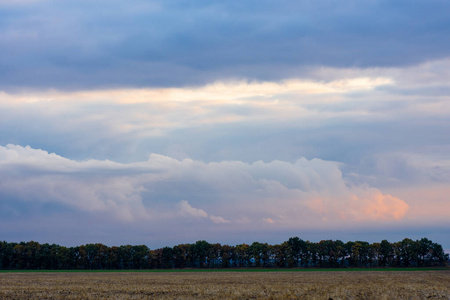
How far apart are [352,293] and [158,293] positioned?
786 inches

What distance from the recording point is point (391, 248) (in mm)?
199875

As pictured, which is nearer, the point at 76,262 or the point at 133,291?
the point at 133,291

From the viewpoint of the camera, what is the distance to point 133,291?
53438 millimetres

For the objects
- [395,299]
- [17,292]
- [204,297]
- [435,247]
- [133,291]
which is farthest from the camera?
[435,247]

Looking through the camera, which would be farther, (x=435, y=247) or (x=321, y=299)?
(x=435, y=247)

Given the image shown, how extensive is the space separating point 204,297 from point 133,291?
11106 millimetres

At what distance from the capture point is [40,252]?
194500 mm

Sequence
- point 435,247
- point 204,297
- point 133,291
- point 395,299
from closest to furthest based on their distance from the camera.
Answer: point 395,299
point 204,297
point 133,291
point 435,247

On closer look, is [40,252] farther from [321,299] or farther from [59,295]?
[321,299]

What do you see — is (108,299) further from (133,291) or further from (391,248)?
(391,248)

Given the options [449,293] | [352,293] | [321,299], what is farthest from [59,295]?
[449,293]

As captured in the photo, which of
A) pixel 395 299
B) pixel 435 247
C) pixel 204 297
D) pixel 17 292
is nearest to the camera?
pixel 395 299

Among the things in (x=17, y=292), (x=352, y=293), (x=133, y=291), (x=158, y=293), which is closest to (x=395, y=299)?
(x=352, y=293)

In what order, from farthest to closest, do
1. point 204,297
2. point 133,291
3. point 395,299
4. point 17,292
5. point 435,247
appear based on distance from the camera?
point 435,247 → point 133,291 → point 17,292 → point 204,297 → point 395,299
